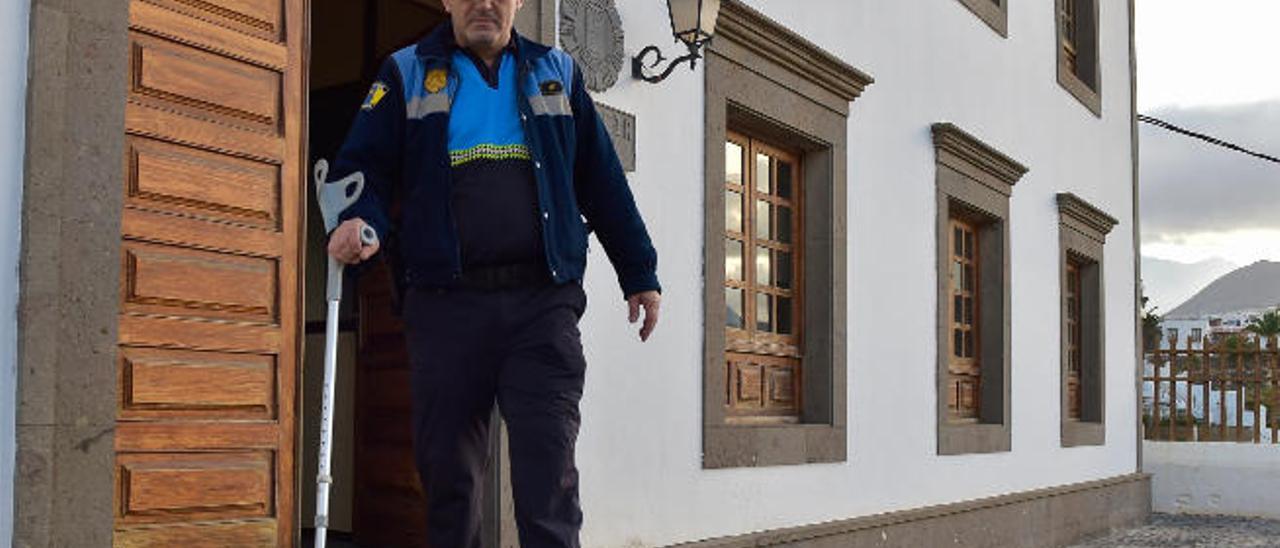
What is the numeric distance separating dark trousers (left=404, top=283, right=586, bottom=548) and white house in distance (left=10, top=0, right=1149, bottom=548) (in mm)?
1232

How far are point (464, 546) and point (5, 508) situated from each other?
1356 millimetres

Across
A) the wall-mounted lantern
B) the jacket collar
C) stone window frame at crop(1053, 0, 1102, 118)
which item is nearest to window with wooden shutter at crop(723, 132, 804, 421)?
the wall-mounted lantern

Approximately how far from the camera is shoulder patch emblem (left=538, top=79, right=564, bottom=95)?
3641 mm

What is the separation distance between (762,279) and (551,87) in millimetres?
4619

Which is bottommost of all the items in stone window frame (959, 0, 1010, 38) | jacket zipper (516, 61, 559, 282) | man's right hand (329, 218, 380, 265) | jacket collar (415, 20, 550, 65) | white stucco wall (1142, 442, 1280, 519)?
white stucco wall (1142, 442, 1280, 519)

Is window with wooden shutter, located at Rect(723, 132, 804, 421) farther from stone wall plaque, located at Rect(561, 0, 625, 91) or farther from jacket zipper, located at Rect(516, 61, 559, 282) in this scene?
jacket zipper, located at Rect(516, 61, 559, 282)

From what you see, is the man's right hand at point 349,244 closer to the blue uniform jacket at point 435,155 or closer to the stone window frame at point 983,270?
the blue uniform jacket at point 435,155

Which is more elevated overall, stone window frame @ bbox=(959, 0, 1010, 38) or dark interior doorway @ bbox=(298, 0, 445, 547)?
stone window frame @ bbox=(959, 0, 1010, 38)

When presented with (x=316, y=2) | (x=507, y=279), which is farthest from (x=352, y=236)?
(x=316, y=2)

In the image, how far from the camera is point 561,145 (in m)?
3.64

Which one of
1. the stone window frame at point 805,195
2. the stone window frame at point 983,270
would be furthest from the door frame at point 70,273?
the stone window frame at point 983,270

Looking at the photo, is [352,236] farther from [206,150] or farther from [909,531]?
[909,531]

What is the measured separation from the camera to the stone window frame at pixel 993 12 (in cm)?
1072

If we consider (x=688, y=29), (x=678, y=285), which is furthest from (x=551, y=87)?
(x=678, y=285)
